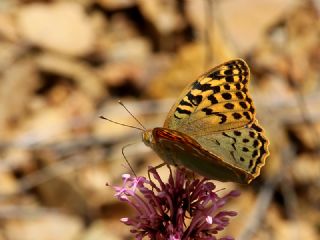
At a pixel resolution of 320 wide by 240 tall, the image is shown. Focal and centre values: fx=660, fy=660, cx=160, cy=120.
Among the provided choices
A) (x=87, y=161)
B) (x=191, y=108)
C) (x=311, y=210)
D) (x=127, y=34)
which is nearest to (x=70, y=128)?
(x=87, y=161)

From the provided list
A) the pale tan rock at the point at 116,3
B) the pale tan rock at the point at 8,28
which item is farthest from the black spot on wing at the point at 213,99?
the pale tan rock at the point at 116,3

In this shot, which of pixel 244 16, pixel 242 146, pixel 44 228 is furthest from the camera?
pixel 244 16

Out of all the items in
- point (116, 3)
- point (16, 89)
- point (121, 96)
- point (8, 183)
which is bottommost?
point (8, 183)

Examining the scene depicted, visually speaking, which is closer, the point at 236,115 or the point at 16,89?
the point at 236,115

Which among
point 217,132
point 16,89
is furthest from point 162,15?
point 217,132

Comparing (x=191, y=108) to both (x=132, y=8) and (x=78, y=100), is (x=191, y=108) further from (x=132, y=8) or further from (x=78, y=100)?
(x=132, y=8)

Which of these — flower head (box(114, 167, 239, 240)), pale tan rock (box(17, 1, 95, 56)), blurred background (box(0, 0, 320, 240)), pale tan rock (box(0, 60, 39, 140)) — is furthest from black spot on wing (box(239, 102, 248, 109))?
pale tan rock (box(17, 1, 95, 56))

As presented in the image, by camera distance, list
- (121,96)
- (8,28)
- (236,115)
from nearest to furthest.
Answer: (236,115), (121,96), (8,28)

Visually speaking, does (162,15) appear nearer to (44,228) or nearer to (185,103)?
(44,228)
